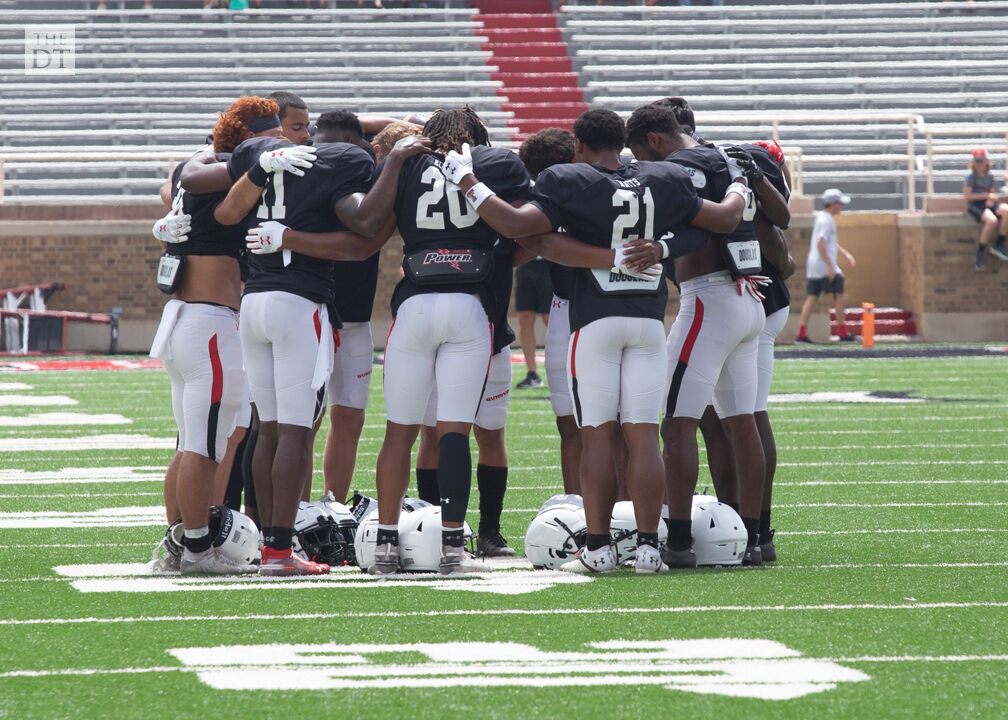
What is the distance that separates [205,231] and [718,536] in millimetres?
2461

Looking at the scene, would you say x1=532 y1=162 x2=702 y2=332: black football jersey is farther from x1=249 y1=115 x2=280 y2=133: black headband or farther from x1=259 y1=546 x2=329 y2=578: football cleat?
x1=259 y1=546 x2=329 y2=578: football cleat

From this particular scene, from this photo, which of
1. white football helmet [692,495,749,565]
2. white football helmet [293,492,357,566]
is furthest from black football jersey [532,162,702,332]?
white football helmet [293,492,357,566]

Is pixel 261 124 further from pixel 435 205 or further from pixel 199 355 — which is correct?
pixel 199 355

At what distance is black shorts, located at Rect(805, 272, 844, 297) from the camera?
768 inches

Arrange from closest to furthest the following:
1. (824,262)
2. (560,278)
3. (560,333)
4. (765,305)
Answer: (765,305), (560,278), (560,333), (824,262)

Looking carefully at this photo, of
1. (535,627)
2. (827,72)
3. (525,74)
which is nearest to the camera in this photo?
(535,627)

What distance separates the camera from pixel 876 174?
2266 centimetres

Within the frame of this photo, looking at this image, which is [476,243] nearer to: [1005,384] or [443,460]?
[443,460]

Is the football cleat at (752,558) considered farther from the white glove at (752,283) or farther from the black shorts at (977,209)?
the black shorts at (977,209)

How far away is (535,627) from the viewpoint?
4.69 meters

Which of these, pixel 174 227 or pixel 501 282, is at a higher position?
pixel 174 227

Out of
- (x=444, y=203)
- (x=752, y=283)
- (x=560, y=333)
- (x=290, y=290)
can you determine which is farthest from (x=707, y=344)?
(x=290, y=290)

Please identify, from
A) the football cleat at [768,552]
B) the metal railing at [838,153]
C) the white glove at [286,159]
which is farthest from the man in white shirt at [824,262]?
the white glove at [286,159]

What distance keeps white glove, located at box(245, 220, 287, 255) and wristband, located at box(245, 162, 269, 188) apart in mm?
164
